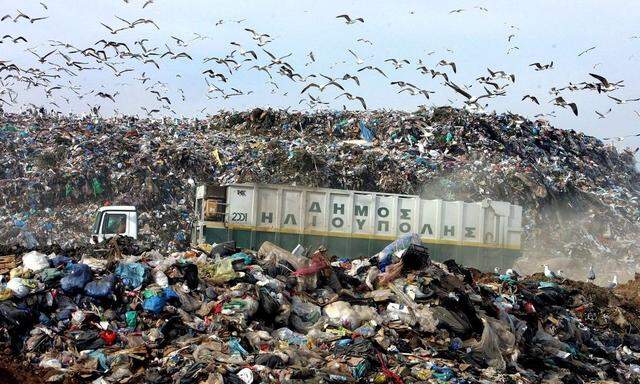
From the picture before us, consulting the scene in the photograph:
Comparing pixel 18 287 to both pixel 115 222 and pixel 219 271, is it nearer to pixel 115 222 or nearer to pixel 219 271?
pixel 219 271

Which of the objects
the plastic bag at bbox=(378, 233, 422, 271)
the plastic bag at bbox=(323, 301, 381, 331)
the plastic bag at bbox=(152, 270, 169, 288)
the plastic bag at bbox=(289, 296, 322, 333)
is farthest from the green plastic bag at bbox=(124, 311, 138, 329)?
the plastic bag at bbox=(378, 233, 422, 271)

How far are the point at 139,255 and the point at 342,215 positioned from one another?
5.49 meters

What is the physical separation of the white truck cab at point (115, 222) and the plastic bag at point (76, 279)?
4.99m

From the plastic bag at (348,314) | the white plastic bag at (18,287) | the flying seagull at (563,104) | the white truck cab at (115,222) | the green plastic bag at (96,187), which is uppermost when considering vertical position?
the flying seagull at (563,104)

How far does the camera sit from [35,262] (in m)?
8.05

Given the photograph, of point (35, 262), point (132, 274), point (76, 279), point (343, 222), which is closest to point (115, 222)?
point (343, 222)

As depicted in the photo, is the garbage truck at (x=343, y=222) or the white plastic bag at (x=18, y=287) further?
the garbage truck at (x=343, y=222)

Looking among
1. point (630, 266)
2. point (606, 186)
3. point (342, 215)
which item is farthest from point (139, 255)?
point (606, 186)

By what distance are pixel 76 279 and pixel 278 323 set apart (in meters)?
2.04

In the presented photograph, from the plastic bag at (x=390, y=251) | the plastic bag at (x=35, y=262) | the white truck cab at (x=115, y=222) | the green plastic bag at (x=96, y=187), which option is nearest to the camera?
the plastic bag at (x=35, y=262)

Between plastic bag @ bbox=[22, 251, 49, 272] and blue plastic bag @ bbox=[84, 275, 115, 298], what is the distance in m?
0.73

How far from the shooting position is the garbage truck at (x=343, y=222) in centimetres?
1352

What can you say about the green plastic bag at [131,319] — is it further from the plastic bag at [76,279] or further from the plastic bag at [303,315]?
the plastic bag at [303,315]

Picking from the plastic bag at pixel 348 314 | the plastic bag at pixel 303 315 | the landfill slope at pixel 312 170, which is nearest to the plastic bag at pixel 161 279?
the plastic bag at pixel 303 315
